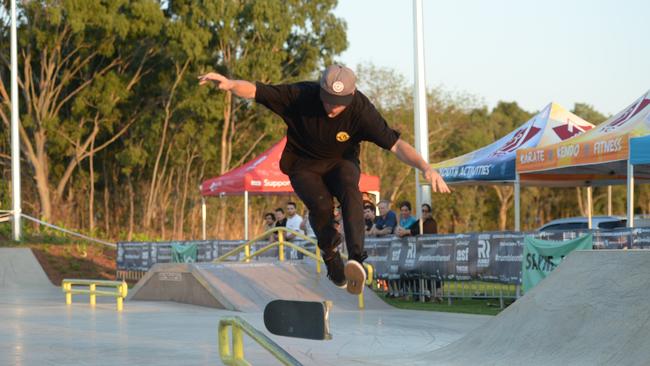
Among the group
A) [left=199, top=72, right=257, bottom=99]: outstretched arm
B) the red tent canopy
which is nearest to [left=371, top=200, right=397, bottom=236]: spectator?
the red tent canopy

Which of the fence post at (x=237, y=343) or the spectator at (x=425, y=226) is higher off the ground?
the spectator at (x=425, y=226)

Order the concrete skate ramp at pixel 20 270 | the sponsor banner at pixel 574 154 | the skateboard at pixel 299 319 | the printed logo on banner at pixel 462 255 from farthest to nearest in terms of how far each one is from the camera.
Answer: the concrete skate ramp at pixel 20 270
the printed logo on banner at pixel 462 255
the sponsor banner at pixel 574 154
the skateboard at pixel 299 319

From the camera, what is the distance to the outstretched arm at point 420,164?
7.04 metres

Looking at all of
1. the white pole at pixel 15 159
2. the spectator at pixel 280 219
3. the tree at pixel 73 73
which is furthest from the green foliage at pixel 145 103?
the spectator at pixel 280 219

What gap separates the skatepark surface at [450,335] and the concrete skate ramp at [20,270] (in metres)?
13.1

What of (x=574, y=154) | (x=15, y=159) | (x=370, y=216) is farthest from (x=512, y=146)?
(x=15, y=159)

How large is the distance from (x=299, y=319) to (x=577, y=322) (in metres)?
3.90

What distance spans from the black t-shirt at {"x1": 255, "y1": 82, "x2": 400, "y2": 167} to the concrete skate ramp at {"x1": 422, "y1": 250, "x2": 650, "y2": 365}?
2.66 m

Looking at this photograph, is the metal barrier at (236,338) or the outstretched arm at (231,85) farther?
the outstretched arm at (231,85)

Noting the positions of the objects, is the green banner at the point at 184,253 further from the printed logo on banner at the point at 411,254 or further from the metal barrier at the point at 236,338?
the metal barrier at the point at 236,338

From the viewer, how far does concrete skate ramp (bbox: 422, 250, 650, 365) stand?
809cm

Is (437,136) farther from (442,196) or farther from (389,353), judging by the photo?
(389,353)

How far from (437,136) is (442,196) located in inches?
169

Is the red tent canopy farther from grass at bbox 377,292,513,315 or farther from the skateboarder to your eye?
the skateboarder
